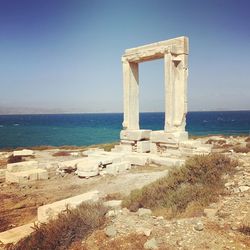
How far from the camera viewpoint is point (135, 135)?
15.1 m

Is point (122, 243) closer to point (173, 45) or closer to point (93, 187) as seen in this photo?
point (93, 187)

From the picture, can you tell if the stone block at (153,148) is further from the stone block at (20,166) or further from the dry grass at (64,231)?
the dry grass at (64,231)

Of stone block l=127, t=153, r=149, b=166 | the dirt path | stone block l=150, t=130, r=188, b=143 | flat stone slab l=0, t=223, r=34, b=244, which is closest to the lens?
flat stone slab l=0, t=223, r=34, b=244

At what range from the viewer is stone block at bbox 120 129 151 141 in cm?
1495

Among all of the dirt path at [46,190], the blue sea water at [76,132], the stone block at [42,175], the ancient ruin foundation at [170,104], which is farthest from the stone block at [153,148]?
the blue sea water at [76,132]

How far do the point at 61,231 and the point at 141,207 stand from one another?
217 centimetres

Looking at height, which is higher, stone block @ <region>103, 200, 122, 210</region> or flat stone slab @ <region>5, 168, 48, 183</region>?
stone block @ <region>103, 200, 122, 210</region>

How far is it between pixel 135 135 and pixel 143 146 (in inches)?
29.0

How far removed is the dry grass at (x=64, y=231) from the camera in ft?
17.3

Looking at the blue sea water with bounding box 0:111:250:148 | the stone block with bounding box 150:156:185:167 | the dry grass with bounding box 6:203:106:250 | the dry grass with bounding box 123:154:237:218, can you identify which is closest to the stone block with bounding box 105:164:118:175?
the stone block with bounding box 150:156:185:167

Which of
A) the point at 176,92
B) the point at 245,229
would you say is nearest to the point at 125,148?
the point at 176,92

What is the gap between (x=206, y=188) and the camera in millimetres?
7039

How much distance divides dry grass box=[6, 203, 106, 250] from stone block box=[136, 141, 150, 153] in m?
8.85

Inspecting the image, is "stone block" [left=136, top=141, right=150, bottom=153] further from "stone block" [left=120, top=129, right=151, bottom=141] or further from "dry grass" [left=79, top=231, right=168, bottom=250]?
"dry grass" [left=79, top=231, right=168, bottom=250]
